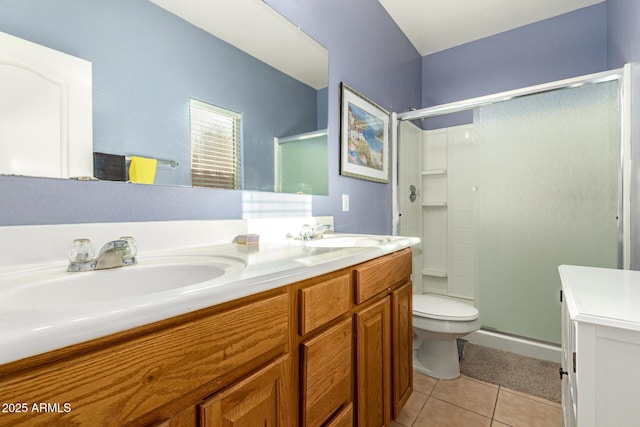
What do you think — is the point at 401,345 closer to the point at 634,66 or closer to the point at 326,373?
the point at 326,373

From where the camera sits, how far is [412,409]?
5.18 feet

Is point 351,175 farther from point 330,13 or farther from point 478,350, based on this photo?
point 478,350

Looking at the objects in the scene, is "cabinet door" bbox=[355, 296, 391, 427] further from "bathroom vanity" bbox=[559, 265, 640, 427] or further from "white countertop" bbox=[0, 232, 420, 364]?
"bathroom vanity" bbox=[559, 265, 640, 427]

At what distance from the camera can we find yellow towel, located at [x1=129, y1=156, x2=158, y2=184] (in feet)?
3.00

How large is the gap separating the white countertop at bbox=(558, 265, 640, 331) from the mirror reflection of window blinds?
1144 millimetres

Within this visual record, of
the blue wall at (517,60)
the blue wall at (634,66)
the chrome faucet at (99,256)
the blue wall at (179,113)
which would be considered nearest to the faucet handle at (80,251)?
the chrome faucet at (99,256)

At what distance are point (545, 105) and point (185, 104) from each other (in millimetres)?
2294

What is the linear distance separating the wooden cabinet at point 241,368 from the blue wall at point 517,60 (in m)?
2.34

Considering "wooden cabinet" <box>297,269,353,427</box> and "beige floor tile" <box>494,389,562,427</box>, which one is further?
"beige floor tile" <box>494,389,562,427</box>

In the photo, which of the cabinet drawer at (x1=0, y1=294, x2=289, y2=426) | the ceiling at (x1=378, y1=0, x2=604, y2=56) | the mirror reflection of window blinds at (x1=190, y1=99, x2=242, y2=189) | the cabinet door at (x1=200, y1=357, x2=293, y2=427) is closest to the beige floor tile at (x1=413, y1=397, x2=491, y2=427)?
the cabinet door at (x1=200, y1=357, x2=293, y2=427)

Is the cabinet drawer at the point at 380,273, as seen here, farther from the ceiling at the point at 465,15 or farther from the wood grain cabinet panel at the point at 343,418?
the ceiling at the point at 465,15

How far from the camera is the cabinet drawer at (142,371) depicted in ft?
1.18

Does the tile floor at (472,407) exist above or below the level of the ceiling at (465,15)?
below

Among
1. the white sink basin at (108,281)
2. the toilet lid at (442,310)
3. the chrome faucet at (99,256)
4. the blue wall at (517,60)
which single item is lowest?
the toilet lid at (442,310)
